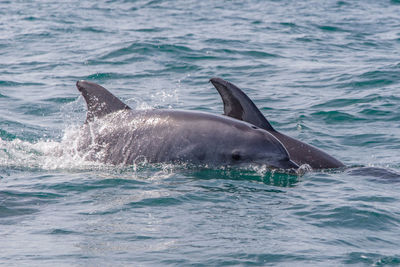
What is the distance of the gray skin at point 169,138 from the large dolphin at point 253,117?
0.55m

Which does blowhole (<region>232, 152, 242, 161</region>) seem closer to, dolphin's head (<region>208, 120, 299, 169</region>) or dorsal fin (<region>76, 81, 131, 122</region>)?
dolphin's head (<region>208, 120, 299, 169</region>)

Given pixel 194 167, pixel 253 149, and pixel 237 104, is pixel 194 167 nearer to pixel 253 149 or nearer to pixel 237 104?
pixel 253 149

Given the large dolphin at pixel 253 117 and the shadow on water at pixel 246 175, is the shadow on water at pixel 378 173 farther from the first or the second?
the shadow on water at pixel 246 175

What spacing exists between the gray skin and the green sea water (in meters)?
0.18

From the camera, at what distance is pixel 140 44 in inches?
966

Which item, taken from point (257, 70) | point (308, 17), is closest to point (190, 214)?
point (257, 70)

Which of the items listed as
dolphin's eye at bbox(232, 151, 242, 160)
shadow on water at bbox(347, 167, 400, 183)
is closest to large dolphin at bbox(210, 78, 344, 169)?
shadow on water at bbox(347, 167, 400, 183)

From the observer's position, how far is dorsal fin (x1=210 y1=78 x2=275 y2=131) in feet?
36.9

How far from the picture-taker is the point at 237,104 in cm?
1134

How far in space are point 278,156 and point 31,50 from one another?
1567cm

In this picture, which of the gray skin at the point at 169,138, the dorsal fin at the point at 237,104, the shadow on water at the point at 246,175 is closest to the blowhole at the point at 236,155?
the gray skin at the point at 169,138

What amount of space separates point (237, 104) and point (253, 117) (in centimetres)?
35

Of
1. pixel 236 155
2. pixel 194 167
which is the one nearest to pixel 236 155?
pixel 236 155

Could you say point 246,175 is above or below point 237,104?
below
